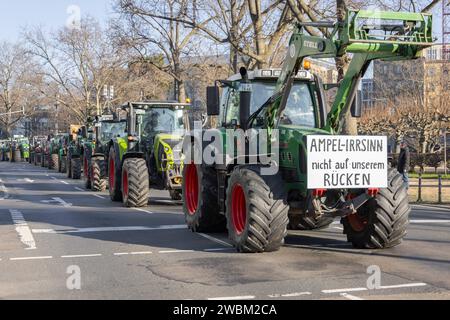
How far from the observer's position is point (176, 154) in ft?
55.3

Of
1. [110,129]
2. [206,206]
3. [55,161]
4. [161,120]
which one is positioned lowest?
[55,161]

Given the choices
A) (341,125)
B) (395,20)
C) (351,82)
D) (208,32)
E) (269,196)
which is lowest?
(269,196)

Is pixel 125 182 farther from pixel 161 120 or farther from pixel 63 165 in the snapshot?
pixel 63 165

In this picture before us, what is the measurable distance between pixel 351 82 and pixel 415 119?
3533 cm

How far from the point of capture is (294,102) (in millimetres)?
10867

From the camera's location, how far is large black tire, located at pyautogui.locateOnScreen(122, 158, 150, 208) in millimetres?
16516

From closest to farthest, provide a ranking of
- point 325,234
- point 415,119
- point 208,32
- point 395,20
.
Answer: point 395,20 → point 325,234 → point 208,32 → point 415,119

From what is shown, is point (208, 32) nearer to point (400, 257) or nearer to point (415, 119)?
point (415, 119)

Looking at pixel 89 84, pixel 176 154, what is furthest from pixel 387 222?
pixel 89 84

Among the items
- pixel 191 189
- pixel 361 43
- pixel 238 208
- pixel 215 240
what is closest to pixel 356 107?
pixel 361 43

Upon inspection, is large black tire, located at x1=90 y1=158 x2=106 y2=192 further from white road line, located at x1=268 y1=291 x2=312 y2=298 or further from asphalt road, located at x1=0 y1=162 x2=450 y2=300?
white road line, located at x1=268 y1=291 x2=312 y2=298

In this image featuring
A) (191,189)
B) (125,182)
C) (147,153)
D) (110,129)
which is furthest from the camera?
(110,129)

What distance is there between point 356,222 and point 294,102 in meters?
2.21

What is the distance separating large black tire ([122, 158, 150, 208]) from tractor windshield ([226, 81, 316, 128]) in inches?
231
